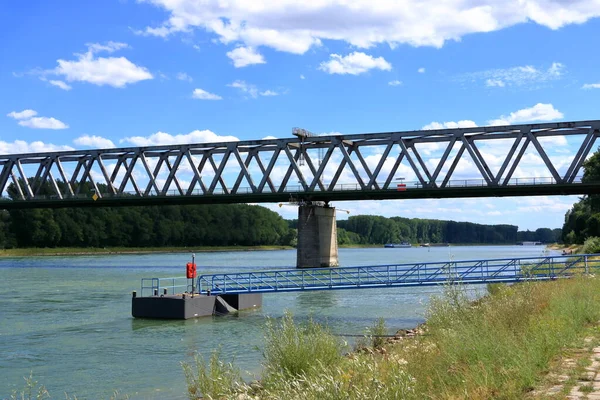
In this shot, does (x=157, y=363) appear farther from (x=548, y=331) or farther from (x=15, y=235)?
(x=15, y=235)

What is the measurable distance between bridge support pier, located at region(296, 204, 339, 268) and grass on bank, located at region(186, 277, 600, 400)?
66.1 metres

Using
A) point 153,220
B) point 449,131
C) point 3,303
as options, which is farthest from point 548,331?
point 153,220

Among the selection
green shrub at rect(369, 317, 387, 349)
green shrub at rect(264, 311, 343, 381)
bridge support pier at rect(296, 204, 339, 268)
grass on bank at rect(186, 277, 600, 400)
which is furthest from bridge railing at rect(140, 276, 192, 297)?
bridge support pier at rect(296, 204, 339, 268)

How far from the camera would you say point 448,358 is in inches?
452

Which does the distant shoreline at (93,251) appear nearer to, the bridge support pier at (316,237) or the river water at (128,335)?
the bridge support pier at (316,237)

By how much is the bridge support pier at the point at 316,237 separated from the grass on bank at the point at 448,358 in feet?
217

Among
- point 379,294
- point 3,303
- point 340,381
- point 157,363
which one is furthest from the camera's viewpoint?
point 379,294

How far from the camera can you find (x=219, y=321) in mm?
31844

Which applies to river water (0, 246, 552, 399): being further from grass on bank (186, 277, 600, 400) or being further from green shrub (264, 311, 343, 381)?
grass on bank (186, 277, 600, 400)

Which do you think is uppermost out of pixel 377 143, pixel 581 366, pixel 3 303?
pixel 377 143

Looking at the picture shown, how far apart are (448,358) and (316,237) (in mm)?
74178

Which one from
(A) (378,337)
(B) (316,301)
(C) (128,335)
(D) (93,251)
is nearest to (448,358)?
(A) (378,337)

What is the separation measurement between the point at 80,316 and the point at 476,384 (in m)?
30.0

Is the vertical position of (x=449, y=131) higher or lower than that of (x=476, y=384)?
higher
